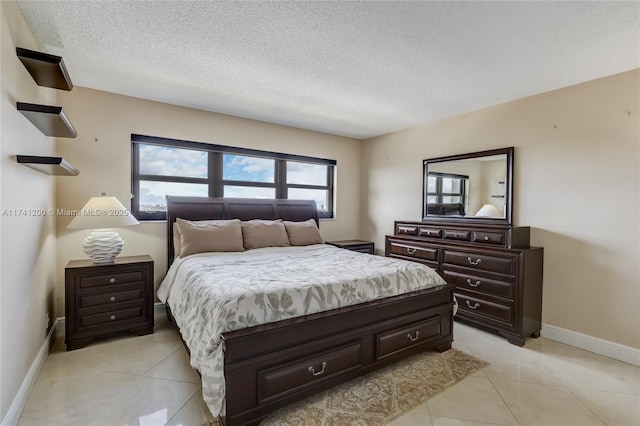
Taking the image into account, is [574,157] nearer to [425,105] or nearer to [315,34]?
[425,105]

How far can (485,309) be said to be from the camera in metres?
3.05

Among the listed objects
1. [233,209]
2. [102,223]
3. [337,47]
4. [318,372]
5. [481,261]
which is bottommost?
[318,372]

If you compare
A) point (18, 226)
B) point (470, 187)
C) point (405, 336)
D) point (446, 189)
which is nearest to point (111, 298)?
point (18, 226)

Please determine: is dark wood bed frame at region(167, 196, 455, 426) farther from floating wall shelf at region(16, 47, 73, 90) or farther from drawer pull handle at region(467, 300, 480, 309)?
floating wall shelf at region(16, 47, 73, 90)

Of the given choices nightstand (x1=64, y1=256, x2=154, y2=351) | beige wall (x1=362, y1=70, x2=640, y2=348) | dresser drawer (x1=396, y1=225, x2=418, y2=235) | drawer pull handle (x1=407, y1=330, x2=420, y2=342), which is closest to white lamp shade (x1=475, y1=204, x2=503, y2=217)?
beige wall (x1=362, y1=70, x2=640, y2=348)

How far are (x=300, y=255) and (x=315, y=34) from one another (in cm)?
207

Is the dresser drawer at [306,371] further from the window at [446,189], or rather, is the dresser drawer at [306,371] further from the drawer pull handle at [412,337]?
the window at [446,189]

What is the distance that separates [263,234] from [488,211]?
2.69m

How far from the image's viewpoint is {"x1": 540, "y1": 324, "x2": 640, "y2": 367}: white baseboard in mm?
2513

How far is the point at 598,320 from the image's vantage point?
2697 mm

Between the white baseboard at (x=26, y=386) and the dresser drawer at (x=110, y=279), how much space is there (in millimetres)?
514

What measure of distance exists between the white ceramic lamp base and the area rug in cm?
192

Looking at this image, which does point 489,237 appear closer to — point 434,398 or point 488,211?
point 488,211

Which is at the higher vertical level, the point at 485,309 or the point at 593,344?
the point at 485,309
